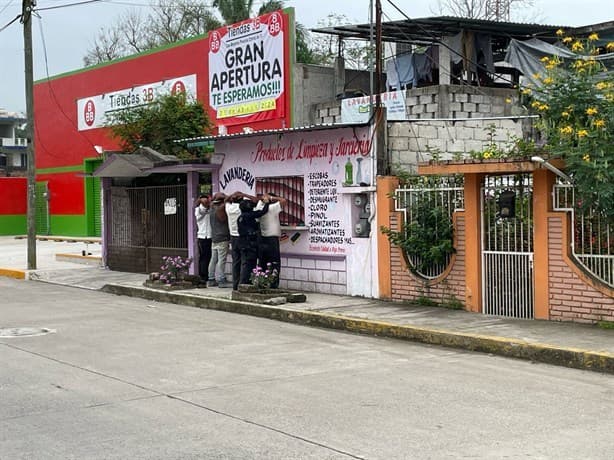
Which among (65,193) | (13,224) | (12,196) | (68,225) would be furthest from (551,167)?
(13,224)

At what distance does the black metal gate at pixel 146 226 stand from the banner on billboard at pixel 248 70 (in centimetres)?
509

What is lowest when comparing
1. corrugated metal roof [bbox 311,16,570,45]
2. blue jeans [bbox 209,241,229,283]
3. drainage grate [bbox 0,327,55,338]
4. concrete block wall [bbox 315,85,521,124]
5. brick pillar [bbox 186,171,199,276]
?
drainage grate [bbox 0,327,55,338]

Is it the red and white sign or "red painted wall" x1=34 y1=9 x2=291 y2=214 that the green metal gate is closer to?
"red painted wall" x1=34 y1=9 x2=291 y2=214

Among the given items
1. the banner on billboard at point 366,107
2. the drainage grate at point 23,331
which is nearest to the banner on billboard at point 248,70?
the banner on billboard at point 366,107

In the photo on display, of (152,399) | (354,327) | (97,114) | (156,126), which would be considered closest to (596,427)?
(152,399)

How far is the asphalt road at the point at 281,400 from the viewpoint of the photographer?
6141mm

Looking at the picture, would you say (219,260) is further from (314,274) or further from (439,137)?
(439,137)

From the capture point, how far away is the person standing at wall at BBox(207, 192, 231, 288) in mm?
17047

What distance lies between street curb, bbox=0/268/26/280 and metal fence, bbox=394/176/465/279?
12163 mm

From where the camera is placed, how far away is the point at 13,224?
4212 cm

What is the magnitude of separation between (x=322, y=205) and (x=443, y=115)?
4.24 metres

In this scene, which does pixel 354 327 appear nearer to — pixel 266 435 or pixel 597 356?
pixel 597 356

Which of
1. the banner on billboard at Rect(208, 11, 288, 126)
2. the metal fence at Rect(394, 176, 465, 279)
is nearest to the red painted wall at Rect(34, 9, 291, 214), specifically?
the banner on billboard at Rect(208, 11, 288, 126)

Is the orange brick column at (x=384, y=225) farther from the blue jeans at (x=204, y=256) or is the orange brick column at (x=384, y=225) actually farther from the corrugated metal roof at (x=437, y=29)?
the corrugated metal roof at (x=437, y=29)
